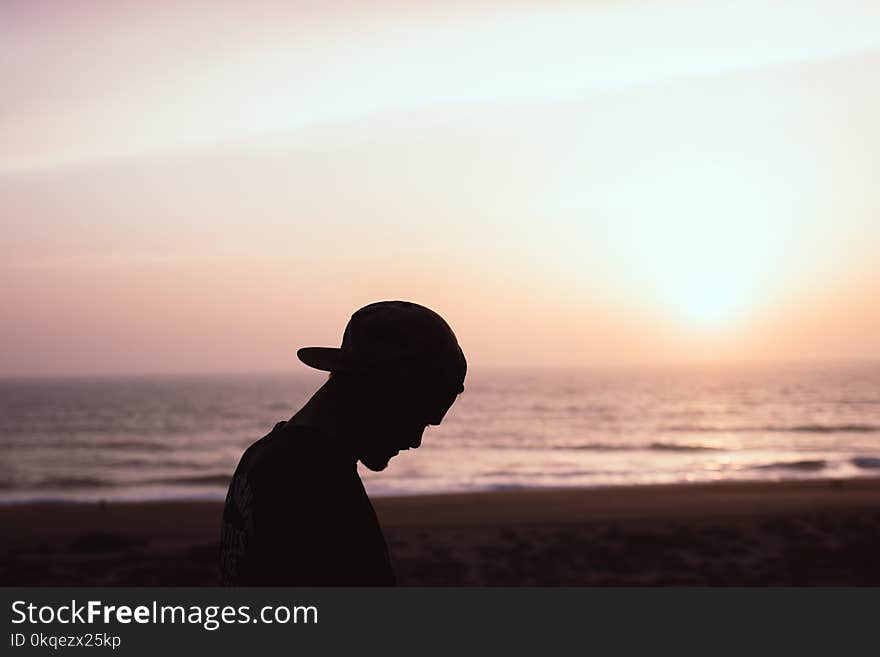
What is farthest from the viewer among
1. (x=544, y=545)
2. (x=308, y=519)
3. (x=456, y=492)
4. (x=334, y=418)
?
(x=456, y=492)

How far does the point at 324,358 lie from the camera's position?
205 centimetres

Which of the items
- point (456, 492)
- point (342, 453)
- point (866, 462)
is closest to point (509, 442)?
point (866, 462)

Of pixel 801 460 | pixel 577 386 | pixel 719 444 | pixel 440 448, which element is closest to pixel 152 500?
pixel 440 448

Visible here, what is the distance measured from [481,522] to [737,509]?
6187mm

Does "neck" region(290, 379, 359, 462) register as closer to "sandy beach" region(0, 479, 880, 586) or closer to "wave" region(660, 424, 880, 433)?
"sandy beach" region(0, 479, 880, 586)

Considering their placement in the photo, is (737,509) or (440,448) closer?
(737,509)

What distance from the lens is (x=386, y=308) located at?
6.81 feet

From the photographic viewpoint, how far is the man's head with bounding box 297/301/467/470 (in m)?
2.03

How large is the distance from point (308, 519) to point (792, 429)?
60.9m

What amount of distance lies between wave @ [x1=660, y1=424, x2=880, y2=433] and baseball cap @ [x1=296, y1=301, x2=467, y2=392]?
188 ft

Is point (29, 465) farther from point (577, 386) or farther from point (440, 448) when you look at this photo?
point (577, 386)

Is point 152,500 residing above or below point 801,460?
below

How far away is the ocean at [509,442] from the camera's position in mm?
35500

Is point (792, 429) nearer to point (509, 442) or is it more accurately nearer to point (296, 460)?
point (509, 442)
